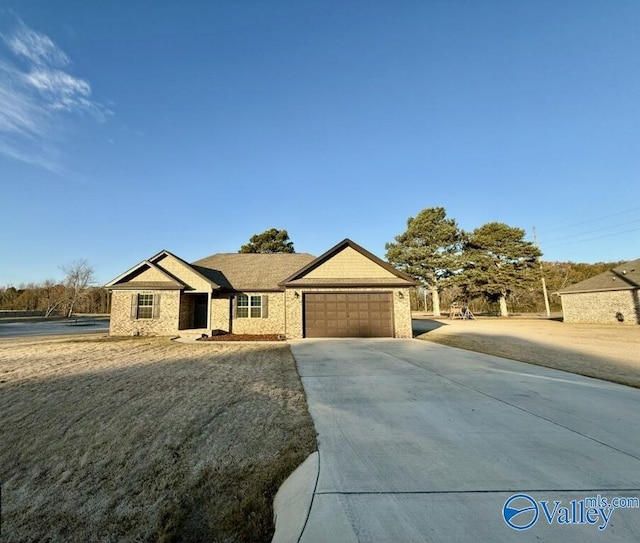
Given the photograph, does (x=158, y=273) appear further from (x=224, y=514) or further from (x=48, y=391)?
(x=224, y=514)

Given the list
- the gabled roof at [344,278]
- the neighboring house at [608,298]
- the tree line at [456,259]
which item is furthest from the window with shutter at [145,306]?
the neighboring house at [608,298]

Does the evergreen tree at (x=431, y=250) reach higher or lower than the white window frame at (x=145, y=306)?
higher

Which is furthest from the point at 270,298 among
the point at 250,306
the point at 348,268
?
the point at 348,268

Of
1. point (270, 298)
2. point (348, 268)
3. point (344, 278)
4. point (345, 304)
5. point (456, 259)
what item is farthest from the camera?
point (456, 259)

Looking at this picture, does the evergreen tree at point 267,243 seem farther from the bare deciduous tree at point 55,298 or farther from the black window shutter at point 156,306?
the bare deciduous tree at point 55,298

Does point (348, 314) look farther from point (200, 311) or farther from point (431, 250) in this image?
point (431, 250)

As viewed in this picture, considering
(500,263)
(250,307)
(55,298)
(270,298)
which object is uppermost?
(500,263)

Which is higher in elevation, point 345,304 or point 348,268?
point 348,268

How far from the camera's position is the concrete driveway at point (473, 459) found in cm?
242

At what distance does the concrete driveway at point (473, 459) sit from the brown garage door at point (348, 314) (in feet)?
29.1

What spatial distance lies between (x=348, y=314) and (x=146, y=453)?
41.4 feet

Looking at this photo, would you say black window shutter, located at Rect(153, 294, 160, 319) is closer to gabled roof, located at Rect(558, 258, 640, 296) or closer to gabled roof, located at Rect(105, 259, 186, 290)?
gabled roof, located at Rect(105, 259, 186, 290)

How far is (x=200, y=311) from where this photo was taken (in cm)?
1938

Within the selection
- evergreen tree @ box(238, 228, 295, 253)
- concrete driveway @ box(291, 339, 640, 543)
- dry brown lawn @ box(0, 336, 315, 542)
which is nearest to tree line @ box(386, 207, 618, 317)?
evergreen tree @ box(238, 228, 295, 253)
